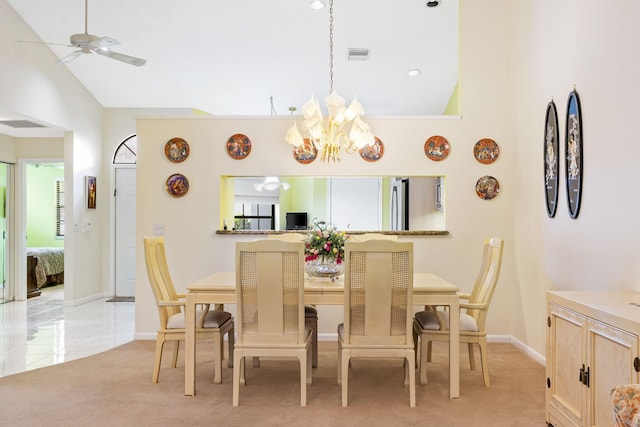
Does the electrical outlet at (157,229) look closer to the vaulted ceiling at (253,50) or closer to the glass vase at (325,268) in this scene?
the glass vase at (325,268)

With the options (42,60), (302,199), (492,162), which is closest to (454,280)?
(492,162)

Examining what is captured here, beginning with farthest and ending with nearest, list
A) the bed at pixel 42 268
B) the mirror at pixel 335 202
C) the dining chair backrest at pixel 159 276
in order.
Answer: the bed at pixel 42 268, the mirror at pixel 335 202, the dining chair backrest at pixel 159 276

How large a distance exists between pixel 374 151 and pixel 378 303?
2003 millimetres

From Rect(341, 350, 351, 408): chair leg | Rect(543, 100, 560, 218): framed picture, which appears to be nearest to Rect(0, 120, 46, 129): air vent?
Rect(341, 350, 351, 408): chair leg

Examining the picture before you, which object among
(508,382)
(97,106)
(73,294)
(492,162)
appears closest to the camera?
(508,382)

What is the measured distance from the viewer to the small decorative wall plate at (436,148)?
4.47m

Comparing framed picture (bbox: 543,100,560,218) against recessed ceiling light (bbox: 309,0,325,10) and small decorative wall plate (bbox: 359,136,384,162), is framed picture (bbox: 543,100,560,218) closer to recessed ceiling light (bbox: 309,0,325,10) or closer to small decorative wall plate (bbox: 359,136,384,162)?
small decorative wall plate (bbox: 359,136,384,162)

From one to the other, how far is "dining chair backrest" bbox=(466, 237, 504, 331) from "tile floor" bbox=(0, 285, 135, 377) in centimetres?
325

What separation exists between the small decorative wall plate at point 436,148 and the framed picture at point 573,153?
1296 mm

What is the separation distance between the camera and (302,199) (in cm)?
479

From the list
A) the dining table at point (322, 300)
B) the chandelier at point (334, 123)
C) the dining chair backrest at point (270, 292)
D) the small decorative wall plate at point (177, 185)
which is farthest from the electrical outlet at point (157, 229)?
the dining chair backrest at point (270, 292)

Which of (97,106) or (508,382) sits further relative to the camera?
(97,106)

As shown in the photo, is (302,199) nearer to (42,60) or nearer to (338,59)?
(338,59)

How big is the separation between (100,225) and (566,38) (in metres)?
6.31
